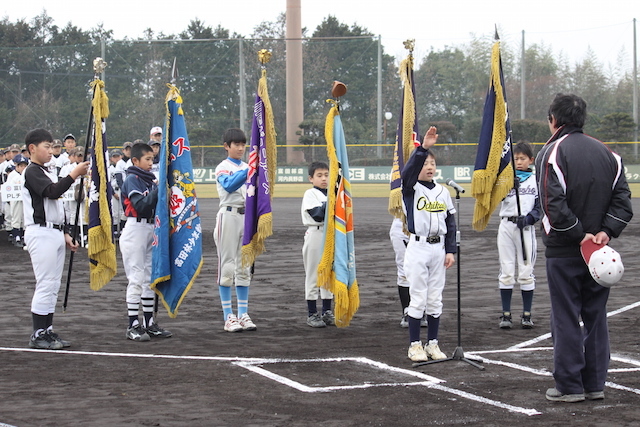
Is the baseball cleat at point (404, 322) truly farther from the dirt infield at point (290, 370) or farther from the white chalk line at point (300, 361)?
the white chalk line at point (300, 361)

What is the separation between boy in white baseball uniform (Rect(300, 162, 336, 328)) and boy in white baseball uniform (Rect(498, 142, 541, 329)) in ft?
6.73

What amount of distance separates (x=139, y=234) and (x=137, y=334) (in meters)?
1.09

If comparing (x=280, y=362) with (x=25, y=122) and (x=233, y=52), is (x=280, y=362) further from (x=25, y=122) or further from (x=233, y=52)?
(x=233, y=52)

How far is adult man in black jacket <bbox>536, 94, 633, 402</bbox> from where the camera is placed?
5.91 meters

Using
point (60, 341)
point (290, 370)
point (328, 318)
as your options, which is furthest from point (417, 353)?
point (60, 341)

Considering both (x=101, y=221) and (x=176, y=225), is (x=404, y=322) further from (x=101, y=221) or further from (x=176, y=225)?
(x=101, y=221)

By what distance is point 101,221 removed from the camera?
8648 mm

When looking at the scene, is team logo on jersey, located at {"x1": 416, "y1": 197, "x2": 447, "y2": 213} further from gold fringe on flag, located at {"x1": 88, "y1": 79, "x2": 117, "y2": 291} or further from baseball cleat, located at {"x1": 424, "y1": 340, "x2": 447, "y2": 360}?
gold fringe on flag, located at {"x1": 88, "y1": 79, "x2": 117, "y2": 291}

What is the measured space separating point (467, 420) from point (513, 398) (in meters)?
0.74

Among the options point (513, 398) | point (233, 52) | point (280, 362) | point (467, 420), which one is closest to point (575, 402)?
point (513, 398)

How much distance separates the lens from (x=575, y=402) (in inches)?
231

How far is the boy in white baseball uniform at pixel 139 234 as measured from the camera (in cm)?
862

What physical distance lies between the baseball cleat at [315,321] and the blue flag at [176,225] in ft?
4.82

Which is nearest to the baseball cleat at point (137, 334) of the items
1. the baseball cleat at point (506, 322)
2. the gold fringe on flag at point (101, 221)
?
the gold fringe on flag at point (101, 221)
